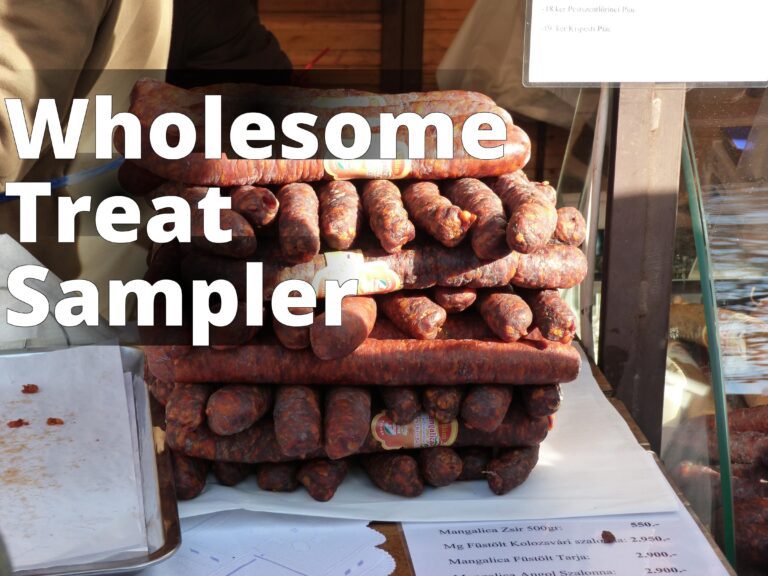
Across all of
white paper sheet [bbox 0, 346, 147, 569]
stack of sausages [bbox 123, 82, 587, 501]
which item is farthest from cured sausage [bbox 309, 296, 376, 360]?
white paper sheet [bbox 0, 346, 147, 569]

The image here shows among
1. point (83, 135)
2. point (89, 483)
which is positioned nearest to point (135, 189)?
point (89, 483)

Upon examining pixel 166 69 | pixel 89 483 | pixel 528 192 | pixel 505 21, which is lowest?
pixel 89 483

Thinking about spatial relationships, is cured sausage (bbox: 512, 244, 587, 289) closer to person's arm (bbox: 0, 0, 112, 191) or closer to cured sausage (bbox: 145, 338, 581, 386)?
cured sausage (bbox: 145, 338, 581, 386)

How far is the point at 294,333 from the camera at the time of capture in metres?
1.79

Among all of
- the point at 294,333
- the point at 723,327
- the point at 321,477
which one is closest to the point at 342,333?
the point at 294,333

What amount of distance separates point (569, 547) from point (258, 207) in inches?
36.1

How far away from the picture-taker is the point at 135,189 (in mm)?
2037

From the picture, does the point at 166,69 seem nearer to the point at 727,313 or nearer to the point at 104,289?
the point at 104,289

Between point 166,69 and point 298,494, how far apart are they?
165cm

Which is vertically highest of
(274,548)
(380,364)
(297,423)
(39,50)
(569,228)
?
(39,50)

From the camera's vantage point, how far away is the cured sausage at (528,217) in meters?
1.67

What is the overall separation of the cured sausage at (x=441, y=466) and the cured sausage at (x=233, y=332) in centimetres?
48

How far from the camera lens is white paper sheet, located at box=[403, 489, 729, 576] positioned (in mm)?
1683

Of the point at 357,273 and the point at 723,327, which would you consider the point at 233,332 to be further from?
the point at 723,327
